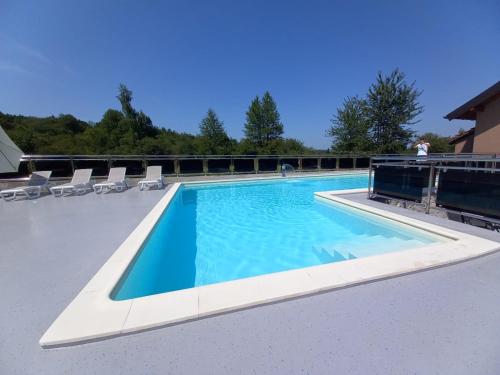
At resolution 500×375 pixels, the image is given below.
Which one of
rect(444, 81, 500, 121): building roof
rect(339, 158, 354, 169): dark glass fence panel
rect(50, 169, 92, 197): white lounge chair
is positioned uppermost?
rect(444, 81, 500, 121): building roof

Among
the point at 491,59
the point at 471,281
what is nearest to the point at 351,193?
the point at 471,281

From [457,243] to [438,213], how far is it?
5.14ft

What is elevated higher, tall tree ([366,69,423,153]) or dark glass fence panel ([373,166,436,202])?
tall tree ([366,69,423,153])

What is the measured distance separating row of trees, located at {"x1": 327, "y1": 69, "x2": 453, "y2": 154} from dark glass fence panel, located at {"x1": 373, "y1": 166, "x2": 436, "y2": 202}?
699 inches

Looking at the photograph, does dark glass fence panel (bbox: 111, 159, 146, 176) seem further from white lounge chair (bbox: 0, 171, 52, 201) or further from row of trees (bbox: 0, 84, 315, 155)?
row of trees (bbox: 0, 84, 315, 155)

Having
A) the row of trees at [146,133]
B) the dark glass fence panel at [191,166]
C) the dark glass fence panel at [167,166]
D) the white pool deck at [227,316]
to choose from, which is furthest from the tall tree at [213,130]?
the white pool deck at [227,316]

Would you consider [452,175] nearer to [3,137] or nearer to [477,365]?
[477,365]

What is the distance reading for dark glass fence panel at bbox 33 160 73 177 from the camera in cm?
874

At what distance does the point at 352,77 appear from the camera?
17641 millimetres

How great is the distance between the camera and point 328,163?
14070 millimetres

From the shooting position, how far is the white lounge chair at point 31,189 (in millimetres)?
6254

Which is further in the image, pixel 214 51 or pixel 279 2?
pixel 214 51

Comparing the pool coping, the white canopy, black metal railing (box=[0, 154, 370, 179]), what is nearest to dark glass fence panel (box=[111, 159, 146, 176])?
black metal railing (box=[0, 154, 370, 179])

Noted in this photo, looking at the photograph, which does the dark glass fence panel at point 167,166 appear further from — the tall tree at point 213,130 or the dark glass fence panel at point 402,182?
the tall tree at point 213,130
